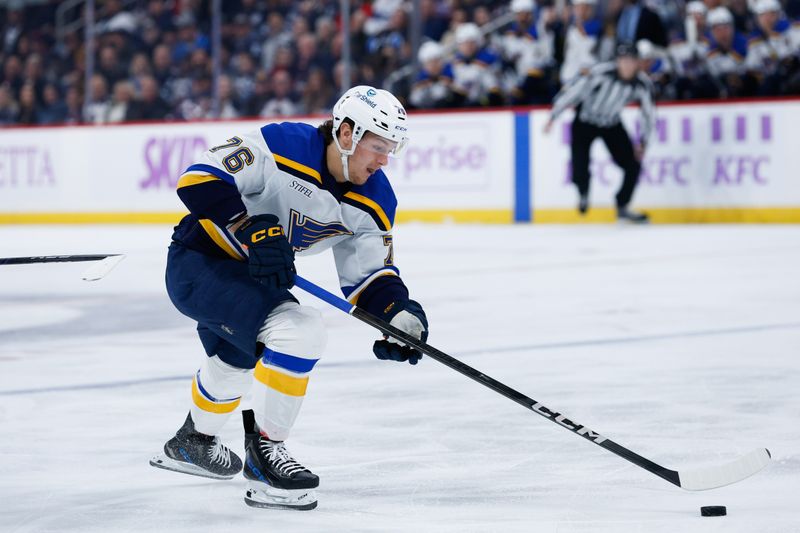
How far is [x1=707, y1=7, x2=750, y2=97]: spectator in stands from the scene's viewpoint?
10148 millimetres

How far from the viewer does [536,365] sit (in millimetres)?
4473

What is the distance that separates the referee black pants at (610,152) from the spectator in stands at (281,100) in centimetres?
279

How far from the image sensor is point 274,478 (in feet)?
9.07

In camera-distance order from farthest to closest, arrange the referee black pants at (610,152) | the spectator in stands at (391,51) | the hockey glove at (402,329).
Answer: the spectator in stands at (391,51) → the referee black pants at (610,152) → the hockey glove at (402,329)

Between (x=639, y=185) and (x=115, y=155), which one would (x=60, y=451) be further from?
(x=115, y=155)

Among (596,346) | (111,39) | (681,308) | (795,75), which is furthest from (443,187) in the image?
(596,346)

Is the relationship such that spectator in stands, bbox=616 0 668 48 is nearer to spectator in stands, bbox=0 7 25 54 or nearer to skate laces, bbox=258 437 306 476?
spectator in stands, bbox=0 7 25 54

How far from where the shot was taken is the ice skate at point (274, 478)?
2.75m

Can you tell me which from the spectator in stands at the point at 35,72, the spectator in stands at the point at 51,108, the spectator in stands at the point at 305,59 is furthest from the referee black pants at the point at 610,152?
the spectator in stands at the point at 35,72

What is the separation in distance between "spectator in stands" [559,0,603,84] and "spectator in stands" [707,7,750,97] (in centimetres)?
95

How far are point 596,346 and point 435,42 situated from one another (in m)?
7.12

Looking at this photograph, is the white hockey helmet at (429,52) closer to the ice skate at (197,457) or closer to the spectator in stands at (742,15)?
the spectator in stands at (742,15)

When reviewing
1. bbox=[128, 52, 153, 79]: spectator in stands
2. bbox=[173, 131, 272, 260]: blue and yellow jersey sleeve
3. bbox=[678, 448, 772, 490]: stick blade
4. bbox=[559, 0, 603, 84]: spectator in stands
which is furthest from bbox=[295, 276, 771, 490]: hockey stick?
bbox=[128, 52, 153, 79]: spectator in stands

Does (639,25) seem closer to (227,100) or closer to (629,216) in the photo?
(629,216)
